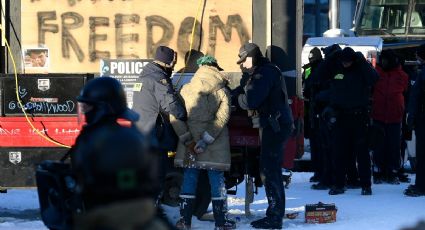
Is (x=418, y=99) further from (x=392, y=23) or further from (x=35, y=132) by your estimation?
(x=392, y=23)

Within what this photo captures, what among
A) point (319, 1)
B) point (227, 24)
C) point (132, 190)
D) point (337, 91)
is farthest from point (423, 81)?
point (319, 1)

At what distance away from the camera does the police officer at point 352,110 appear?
454 inches

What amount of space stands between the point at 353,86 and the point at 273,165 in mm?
2581

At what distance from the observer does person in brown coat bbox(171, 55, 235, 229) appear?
9.10 m

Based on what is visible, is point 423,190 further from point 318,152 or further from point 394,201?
point 318,152

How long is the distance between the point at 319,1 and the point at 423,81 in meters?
26.7

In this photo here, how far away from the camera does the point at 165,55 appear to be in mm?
9008

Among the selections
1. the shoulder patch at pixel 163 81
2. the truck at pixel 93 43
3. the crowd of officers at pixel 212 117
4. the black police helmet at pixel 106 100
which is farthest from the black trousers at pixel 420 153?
the black police helmet at pixel 106 100

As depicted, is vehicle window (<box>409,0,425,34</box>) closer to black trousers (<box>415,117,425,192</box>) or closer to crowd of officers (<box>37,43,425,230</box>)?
crowd of officers (<box>37,43,425,230</box>)

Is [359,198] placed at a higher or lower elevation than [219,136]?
lower

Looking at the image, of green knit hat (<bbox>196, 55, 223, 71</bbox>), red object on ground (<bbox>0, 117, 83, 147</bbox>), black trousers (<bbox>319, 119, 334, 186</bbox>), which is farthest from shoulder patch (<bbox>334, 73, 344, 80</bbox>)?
red object on ground (<bbox>0, 117, 83, 147</bbox>)

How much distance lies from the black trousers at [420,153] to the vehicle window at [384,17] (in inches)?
311

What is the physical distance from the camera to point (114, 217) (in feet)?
10.7

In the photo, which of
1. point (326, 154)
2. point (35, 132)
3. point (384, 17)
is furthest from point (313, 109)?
point (384, 17)
